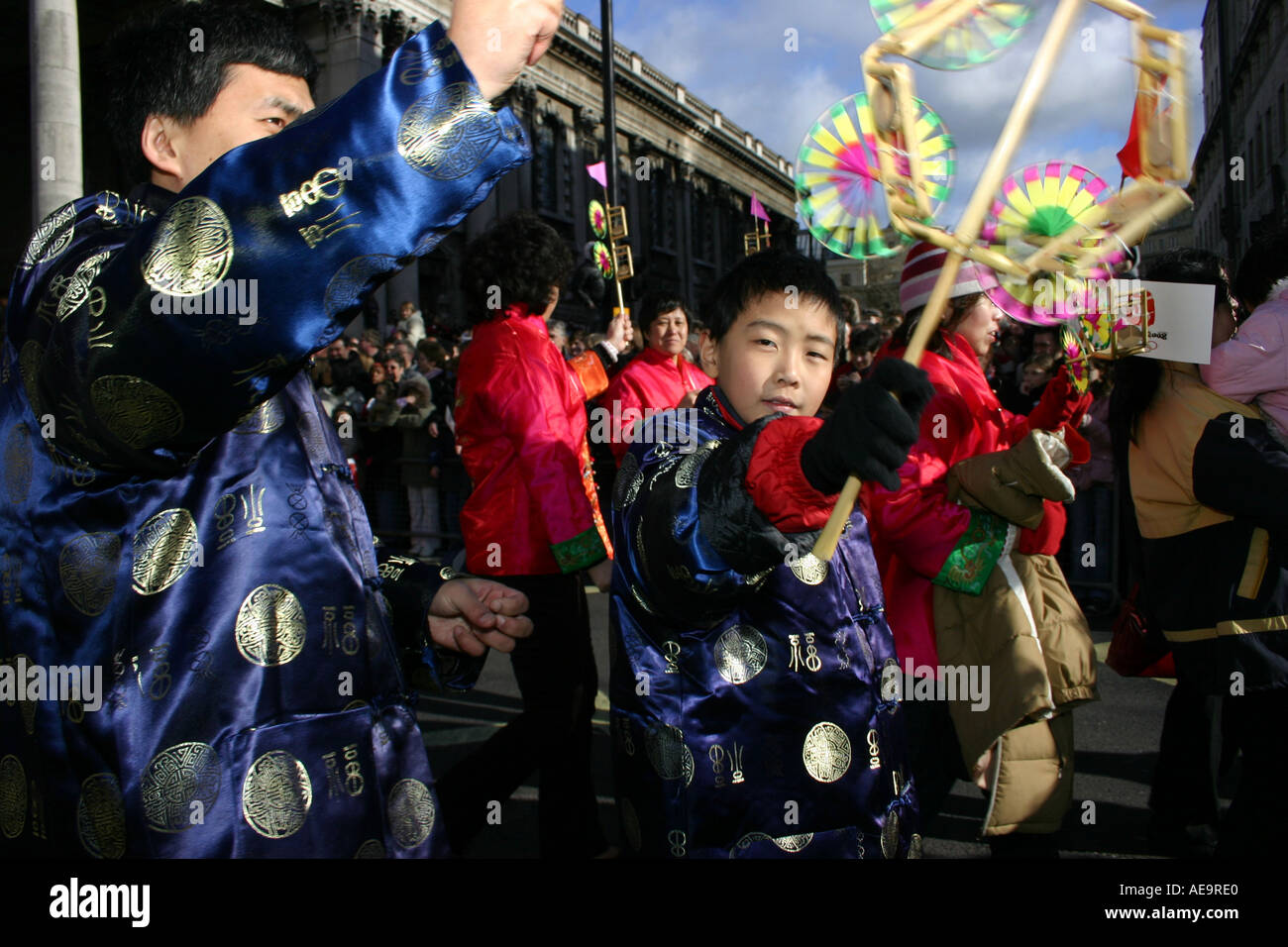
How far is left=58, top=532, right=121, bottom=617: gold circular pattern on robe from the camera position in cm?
110

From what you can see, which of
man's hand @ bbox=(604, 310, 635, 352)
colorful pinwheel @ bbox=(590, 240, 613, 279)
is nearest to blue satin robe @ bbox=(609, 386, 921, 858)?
man's hand @ bbox=(604, 310, 635, 352)

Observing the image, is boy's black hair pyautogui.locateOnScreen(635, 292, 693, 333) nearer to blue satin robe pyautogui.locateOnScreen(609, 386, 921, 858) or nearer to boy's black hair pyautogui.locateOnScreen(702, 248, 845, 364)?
boy's black hair pyautogui.locateOnScreen(702, 248, 845, 364)

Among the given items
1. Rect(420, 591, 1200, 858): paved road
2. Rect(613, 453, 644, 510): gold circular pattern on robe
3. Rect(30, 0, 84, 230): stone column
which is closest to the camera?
Rect(613, 453, 644, 510): gold circular pattern on robe

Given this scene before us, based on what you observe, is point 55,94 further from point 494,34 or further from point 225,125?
point 494,34

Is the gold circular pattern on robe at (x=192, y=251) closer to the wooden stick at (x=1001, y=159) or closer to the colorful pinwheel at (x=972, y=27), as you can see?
the wooden stick at (x=1001, y=159)

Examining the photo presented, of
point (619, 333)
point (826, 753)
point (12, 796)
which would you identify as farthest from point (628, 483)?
point (619, 333)

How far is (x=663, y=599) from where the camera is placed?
1.33 m

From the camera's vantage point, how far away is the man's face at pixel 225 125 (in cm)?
123

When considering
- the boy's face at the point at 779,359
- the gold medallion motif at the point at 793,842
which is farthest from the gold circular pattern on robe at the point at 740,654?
the boy's face at the point at 779,359

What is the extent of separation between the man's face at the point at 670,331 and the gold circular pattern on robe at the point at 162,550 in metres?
3.89

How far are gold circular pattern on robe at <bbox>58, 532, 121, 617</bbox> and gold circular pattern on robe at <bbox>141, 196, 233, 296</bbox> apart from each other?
43cm

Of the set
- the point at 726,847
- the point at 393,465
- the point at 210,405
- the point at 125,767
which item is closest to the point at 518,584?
the point at 726,847
